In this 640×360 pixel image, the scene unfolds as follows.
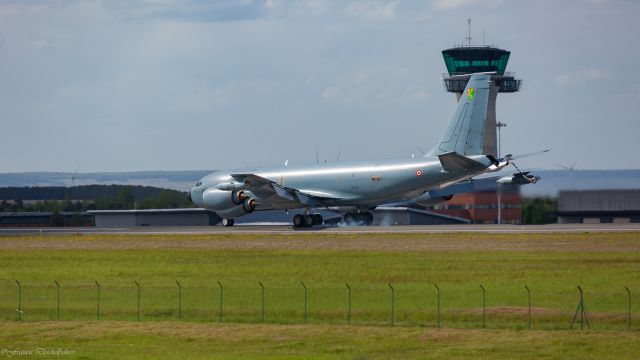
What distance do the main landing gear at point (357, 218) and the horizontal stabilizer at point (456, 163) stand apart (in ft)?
44.3

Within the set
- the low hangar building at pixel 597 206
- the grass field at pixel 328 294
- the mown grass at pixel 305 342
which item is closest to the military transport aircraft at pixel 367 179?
the low hangar building at pixel 597 206

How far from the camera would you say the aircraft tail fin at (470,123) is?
7375 centimetres

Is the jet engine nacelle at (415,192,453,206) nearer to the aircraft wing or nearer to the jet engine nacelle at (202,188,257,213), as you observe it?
Answer: the aircraft wing

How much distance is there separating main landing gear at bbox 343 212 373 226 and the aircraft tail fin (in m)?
10.3

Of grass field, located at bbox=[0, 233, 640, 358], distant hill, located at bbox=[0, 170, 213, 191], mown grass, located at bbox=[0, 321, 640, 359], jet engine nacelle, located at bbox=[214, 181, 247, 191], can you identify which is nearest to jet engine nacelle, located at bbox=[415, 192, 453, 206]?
→ grass field, located at bbox=[0, 233, 640, 358]

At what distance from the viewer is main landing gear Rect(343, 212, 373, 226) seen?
3295 inches

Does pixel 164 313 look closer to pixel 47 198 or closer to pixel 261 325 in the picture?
pixel 261 325

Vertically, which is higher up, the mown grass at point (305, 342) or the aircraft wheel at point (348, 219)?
the aircraft wheel at point (348, 219)

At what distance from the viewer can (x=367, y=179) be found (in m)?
76.6

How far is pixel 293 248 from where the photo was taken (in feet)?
208

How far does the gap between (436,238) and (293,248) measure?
8.24 metres

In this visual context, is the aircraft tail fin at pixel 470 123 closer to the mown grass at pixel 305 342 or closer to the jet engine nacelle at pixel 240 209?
the jet engine nacelle at pixel 240 209

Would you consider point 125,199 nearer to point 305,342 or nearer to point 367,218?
point 367,218

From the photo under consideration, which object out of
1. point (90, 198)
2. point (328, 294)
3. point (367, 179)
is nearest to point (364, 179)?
point (367, 179)
